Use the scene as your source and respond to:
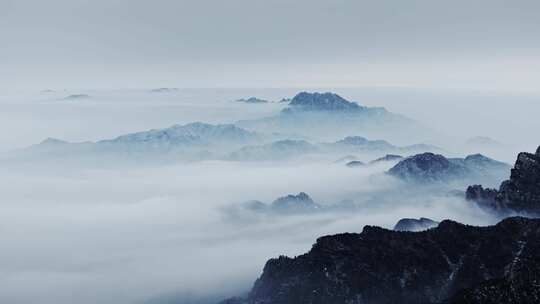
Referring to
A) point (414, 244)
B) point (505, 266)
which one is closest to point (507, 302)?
point (505, 266)

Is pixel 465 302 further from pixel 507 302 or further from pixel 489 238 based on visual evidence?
pixel 489 238

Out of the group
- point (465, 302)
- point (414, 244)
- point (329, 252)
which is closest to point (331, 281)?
point (329, 252)

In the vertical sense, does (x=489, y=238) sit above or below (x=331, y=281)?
above

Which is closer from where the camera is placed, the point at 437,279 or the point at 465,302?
the point at 465,302

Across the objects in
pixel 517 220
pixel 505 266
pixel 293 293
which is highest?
pixel 517 220

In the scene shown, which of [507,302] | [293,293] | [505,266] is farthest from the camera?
[293,293]

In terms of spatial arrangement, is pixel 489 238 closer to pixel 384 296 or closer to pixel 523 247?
pixel 523 247

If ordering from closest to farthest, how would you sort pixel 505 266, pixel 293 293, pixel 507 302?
pixel 507 302 → pixel 505 266 → pixel 293 293
